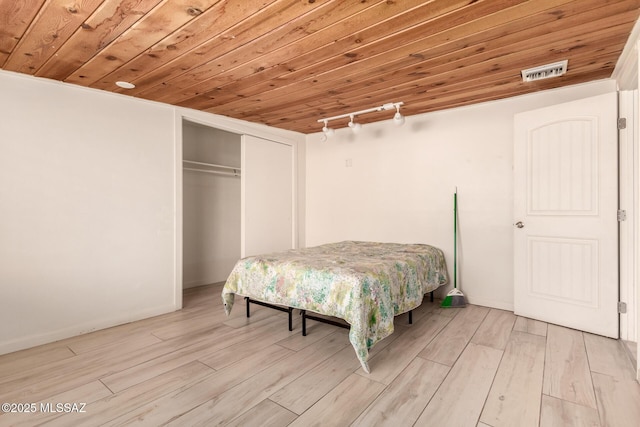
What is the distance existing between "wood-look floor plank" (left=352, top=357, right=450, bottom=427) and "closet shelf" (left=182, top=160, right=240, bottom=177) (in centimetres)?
345

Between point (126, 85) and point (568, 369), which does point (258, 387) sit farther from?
point (126, 85)

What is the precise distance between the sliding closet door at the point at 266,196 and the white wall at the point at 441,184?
55 centimetres

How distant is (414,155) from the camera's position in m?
3.84

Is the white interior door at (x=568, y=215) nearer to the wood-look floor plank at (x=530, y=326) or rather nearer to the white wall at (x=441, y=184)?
the wood-look floor plank at (x=530, y=326)

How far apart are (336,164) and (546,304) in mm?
2888

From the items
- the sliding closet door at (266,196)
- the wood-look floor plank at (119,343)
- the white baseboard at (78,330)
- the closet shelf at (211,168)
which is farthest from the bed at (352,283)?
the closet shelf at (211,168)

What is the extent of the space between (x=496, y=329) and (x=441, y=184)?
1.61 meters

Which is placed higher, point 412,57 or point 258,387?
point 412,57

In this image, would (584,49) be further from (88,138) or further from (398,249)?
(88,138)

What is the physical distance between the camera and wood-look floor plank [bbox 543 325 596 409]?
1765 mm

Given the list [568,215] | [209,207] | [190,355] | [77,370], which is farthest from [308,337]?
[209,207]

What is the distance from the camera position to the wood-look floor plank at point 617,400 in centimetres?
155

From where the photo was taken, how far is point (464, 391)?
5.91ft

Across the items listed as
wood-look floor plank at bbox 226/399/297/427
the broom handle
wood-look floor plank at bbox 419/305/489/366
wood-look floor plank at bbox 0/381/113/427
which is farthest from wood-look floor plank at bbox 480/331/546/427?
wood-look floor plank at bbox 0/381/113/427
